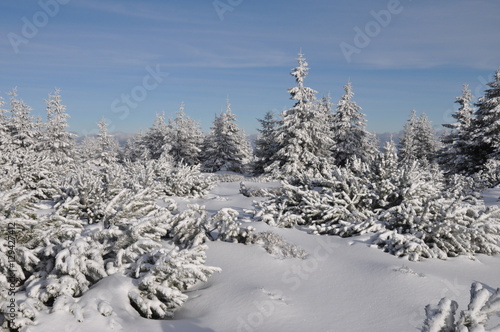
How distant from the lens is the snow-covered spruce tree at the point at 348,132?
26.8m

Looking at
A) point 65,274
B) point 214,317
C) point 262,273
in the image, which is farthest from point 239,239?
point 65,274

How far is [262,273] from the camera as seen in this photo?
552 centimetres

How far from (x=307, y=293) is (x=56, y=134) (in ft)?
114

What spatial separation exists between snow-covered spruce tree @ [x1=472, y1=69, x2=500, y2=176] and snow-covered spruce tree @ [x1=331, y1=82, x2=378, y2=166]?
7.31 m

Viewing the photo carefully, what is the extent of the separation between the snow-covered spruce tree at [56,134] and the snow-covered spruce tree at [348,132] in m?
26.7

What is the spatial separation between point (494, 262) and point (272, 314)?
5.05 meters

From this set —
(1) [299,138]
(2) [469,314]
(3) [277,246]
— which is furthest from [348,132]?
(2) [469,314]

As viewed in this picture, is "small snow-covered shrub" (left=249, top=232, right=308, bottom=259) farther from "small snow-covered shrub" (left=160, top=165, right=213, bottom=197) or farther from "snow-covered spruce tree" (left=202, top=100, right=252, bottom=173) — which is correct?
"snow-covered spruce tree" (left=202, top=100, right=252, bottom=173)

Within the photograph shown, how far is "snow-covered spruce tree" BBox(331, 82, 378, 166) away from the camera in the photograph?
26828 mm

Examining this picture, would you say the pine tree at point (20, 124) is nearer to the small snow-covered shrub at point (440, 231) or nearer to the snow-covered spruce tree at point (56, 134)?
the snow-covered spruce tree at point (56, 134)

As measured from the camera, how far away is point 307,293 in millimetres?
4840

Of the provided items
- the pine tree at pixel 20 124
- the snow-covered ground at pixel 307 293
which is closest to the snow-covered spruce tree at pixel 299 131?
the snow-covered ground at pixel 307 293

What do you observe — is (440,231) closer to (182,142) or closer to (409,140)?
(182,142)

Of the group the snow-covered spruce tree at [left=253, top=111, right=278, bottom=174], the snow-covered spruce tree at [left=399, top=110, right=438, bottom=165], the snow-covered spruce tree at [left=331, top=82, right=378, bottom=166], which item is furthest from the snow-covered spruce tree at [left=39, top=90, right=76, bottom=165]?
the snow-covered spruce tree at [left=399, top=110, right=438, bottom=165]
